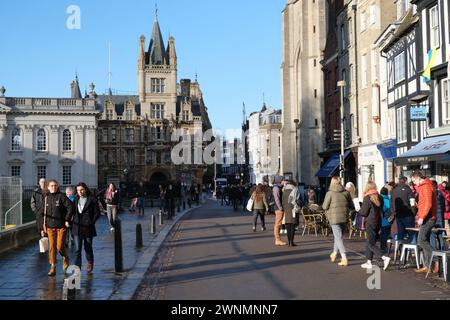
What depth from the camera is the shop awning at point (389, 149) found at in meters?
31.3

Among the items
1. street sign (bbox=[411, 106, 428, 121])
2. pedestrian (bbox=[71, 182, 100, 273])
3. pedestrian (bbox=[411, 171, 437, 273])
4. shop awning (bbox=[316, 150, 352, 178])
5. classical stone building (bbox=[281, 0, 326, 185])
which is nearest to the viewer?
pedestrian (bbox=[411, 171, 437, 273])

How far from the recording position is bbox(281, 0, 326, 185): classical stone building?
56281 mm

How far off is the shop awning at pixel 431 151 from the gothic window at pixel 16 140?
2393 inches

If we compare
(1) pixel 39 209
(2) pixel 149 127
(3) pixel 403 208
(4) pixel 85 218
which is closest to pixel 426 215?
(3) pixel 403 208

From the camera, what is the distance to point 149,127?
324 feet

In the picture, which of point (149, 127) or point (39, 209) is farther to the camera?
point (149, 127)

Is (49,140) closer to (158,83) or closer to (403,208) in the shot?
(158,83)

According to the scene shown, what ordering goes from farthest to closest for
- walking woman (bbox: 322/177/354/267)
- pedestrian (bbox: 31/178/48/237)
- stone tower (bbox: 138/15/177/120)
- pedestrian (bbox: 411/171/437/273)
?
1. stone tower (bbox: 138/15/177/120)
2. walking woman (bbox: 322/177/354/267)
3. pedestrian (bbox: 31/178/48/237)
4. pedestrian (bbox: 411/171/437/273)

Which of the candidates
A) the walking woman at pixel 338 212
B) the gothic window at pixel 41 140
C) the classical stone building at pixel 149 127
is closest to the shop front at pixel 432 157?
the walking woman at pixel 338 212

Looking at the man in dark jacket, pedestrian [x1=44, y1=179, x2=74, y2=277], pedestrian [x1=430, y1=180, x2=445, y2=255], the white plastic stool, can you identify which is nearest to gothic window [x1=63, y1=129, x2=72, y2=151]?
pedestrian [x1=430, y1=180, x2=445, y2=255]

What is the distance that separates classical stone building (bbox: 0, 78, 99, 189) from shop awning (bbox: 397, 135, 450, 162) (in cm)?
5769

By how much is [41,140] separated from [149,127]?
78.3ft

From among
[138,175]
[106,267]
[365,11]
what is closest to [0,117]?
[138,175]

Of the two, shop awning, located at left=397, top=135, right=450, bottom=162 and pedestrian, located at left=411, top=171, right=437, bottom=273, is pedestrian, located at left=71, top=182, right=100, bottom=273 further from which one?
shop awning, located at left=397, top=135, right=450, bottom=162
